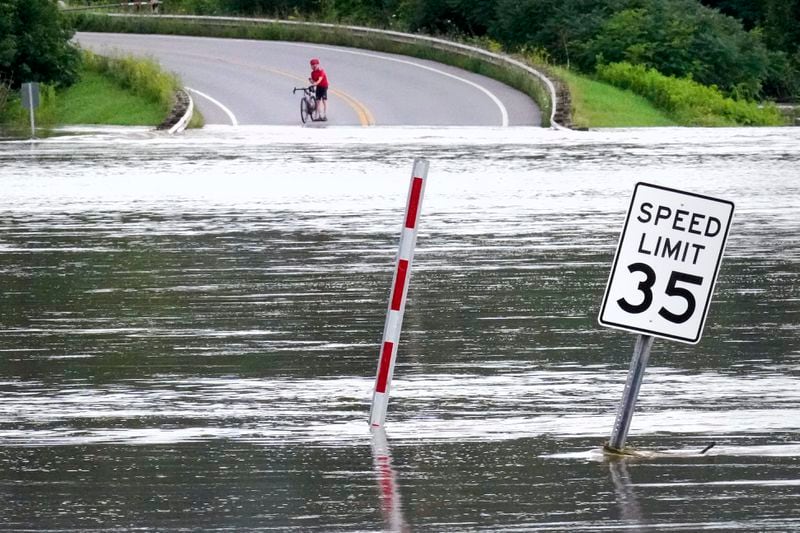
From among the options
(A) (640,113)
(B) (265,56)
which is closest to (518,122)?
(A) (640,113)

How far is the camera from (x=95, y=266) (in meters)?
14.9

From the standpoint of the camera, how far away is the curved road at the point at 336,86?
135 ft

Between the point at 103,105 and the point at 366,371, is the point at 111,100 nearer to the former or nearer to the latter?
the point at 103,105

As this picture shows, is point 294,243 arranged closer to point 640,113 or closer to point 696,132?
point 696,132

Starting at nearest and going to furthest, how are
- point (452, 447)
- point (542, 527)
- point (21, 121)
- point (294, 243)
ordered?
1. point (542, 527)
2. point (452, 447)
3. point (294, 243)
4. point (21, 121)

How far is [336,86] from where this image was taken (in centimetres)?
4716

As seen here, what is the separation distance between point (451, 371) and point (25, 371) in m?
2.54

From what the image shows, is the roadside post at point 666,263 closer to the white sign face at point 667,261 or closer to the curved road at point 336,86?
the white sign face at point 667,261

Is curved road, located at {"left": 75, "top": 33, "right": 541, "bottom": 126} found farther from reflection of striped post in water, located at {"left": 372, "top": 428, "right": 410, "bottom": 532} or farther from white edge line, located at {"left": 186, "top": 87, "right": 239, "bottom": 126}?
reflection of striped post in water, located at {"left": 372, "top": 428, "right": 410, "bottom": 532}

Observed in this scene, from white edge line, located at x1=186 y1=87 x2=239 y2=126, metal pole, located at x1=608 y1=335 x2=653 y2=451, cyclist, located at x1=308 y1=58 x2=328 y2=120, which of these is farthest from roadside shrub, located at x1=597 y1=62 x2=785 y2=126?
metal pole, located at x1=608 y1=335 x2=653 y2=451

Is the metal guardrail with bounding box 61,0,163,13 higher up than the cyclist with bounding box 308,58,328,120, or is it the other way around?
the cyclist with bounding box 308,58,328,120

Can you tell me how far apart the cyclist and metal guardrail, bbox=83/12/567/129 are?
5.41m

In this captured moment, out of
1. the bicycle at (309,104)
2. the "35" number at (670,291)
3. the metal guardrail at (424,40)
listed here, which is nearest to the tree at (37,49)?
the bicycle at (309,104)

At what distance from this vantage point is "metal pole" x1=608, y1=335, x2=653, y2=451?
7.64 m
